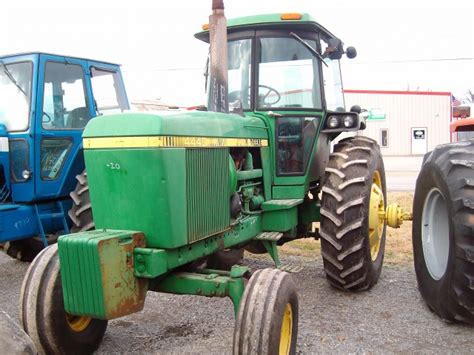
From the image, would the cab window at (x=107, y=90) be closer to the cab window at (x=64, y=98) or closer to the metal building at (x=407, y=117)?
the cab window at (x=64, y=98)

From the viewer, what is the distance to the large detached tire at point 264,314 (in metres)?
2.81

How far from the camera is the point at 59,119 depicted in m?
5.84

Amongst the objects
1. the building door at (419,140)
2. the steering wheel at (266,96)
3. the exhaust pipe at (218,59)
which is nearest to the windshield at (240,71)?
the steering wheel at (266,96)

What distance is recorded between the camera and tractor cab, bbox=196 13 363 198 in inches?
183

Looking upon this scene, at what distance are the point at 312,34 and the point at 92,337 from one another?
10.5 ft

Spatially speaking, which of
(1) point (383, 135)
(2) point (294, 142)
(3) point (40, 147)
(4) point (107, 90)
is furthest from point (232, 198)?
(1) point (383, 135)

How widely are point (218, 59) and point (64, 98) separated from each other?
2.50m

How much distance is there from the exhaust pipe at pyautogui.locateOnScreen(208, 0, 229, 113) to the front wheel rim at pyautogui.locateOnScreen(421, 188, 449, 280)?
1867 millimetres

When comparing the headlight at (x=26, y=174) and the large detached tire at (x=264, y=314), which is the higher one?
the headlight at (x=26, y=174)

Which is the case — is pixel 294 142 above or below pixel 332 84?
below

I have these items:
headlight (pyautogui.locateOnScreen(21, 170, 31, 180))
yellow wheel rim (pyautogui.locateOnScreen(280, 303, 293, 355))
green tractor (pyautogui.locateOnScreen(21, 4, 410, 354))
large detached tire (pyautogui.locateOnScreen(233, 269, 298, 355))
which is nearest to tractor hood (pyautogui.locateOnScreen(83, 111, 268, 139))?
green tractor (pyautogui.locateOnScreen(21, 4, 410, 354))

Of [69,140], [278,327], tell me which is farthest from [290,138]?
[69,140]

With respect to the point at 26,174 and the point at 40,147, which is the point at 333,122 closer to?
the point at 40,147

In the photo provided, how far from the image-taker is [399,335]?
12.6ft
